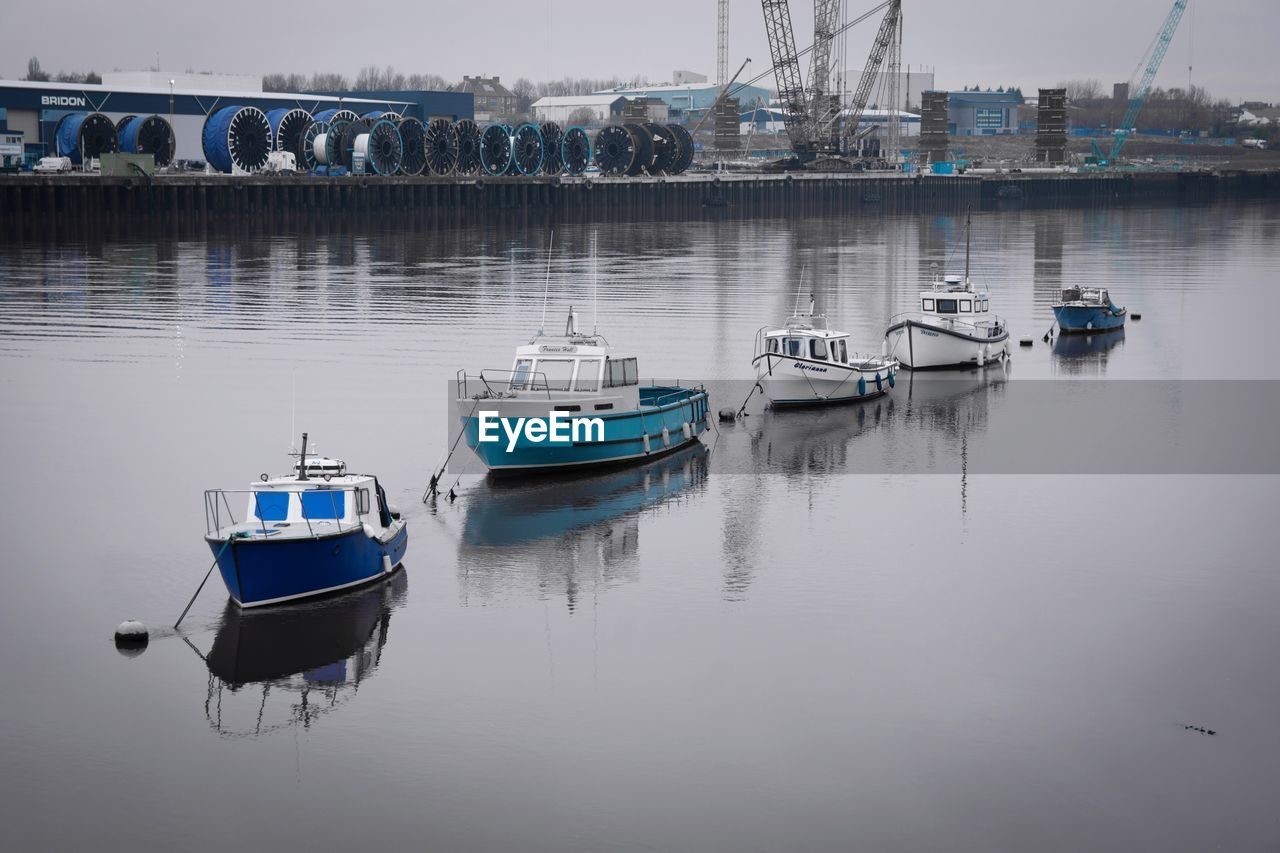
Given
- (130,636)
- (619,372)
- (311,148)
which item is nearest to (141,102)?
(311,148)

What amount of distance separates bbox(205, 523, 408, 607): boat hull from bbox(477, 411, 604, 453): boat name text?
8451mm

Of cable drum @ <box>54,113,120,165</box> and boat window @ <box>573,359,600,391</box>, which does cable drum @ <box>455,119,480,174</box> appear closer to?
cable drum @ <box>54,113,120,165</box>

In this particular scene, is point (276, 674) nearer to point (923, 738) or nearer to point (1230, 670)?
point (923, 738)

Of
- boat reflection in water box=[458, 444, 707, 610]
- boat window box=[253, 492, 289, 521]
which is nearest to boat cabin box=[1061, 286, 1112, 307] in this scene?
boat reflection in water box=[458, 444, 707, 610]

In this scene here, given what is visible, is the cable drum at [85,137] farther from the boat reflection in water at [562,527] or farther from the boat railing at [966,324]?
the boat reflection in water at [562,527]

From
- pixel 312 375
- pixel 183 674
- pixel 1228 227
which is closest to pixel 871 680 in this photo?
pixel 183 674

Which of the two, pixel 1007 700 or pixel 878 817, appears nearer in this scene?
pixel 878 817

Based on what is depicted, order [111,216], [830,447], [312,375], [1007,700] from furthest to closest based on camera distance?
[111,216], [312,375], [830,447], [1007,700]

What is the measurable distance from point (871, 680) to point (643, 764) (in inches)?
190

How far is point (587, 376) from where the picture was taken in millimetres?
37938

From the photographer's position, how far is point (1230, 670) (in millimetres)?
25562

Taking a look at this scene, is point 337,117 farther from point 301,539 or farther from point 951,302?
point 301,539

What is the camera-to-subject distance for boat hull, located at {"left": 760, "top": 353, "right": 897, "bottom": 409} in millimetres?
48469

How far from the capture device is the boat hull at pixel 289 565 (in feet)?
88.1
